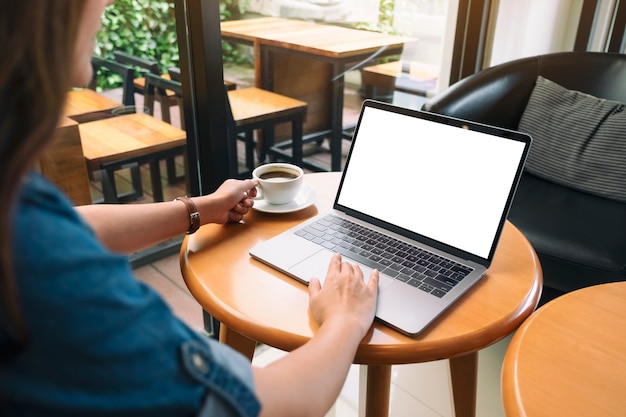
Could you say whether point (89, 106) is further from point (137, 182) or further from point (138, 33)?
point (137, 182)

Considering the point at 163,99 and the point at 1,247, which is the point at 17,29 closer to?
the point at 1,247

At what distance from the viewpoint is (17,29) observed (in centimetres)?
36

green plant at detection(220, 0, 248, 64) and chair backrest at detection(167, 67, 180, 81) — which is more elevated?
green plant at detection(220, 0, 248, 64)

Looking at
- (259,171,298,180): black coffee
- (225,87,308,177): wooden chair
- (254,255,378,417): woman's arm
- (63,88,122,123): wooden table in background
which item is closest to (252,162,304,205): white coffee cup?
(259,171,298,180): black coffee

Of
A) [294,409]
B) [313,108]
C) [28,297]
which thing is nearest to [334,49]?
[313,108]

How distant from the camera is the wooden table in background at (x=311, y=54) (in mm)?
2312

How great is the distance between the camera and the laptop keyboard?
2.96 ft

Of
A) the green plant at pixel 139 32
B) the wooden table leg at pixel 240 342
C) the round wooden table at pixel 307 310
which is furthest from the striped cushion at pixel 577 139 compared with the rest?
the wooden table leg at pixel 240 342

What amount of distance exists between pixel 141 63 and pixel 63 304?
1.61m

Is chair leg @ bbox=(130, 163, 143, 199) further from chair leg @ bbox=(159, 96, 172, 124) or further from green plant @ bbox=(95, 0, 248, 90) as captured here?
green plant @ bbox=(95, 0, 248, 90)

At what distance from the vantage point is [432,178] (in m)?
1.01

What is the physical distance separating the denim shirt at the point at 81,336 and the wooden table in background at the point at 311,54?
5.85ft

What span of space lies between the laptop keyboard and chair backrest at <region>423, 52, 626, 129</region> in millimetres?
1092

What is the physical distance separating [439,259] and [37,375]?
2.34 feet
